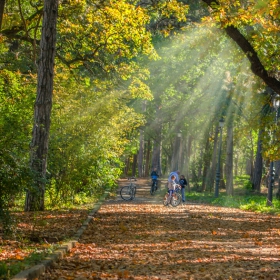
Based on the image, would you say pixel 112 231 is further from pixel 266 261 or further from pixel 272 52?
pixel 272 52

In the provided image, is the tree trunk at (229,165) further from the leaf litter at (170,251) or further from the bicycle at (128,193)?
the leaf litter at (170,251)

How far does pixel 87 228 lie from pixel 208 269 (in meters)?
5.63

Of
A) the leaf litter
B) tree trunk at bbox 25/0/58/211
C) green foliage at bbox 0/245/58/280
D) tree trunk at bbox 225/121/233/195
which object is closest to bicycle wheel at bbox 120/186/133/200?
tree trunk at bbox 225/121/233/195

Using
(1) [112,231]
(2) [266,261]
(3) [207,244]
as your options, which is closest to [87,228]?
(1) [112,231]

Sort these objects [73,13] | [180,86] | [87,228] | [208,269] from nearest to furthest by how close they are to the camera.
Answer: [208,269]
[87,228]
[73,13]
[180,86]

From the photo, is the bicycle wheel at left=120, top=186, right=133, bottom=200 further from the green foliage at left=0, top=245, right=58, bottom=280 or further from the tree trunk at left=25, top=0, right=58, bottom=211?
the green foliage at left=0, top=245, right=58, bottom=280

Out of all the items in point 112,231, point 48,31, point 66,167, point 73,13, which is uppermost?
point 73,13

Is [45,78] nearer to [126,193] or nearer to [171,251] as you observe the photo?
[171,251]

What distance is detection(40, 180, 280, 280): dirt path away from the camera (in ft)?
28.2

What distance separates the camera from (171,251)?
11117mm

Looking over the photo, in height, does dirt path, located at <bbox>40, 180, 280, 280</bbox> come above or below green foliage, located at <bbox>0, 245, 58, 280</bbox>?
below

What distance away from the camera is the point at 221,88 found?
41812 millimetres

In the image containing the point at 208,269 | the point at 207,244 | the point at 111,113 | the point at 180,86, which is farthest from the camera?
the point at 180,86

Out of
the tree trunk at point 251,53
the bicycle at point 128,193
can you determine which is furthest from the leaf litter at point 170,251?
the bicycle at point 128,193
